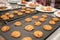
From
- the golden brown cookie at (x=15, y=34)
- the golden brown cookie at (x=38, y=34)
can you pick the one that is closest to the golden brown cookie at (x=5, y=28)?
the golden brown cookie at (x=15, y=34)

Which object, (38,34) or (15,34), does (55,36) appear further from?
(15,34)

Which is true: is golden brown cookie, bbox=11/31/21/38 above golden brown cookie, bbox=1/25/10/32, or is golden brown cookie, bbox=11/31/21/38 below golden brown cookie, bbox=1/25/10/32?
below

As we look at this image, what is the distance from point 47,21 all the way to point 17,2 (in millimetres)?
697

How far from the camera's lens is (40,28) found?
84cm

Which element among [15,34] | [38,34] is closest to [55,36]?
[38,34]

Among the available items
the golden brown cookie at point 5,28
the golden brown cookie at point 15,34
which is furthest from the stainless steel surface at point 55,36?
the golden brown cookie at point 5,28

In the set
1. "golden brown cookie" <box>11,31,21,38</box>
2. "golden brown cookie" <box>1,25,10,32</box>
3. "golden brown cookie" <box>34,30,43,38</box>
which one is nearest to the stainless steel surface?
"golden brown cookie" <box>34,30,43,38</box>

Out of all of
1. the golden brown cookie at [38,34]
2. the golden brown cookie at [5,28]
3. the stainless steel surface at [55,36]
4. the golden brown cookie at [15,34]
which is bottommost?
the stainless steel surface at [55,36]

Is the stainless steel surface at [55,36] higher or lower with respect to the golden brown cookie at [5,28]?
lower

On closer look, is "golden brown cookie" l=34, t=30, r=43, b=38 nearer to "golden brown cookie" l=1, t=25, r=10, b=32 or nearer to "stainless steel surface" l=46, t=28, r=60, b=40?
"stainless steel surface" l=46, t=28, r=60, b=40

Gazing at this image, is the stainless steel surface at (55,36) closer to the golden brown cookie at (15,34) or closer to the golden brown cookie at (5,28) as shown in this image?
the golden brown cookie at (15,34)

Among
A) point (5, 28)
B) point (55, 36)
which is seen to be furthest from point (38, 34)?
point (5, 28)

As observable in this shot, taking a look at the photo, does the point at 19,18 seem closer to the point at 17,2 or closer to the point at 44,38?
the point at 44,38

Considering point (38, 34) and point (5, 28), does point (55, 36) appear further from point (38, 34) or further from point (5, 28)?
point (5, 28)
